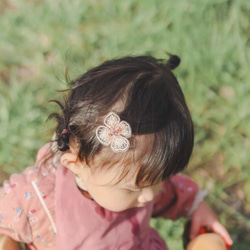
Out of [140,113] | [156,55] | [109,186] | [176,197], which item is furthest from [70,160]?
[156,55]

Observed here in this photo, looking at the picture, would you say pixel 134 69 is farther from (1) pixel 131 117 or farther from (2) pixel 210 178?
(2) pixel 210 178

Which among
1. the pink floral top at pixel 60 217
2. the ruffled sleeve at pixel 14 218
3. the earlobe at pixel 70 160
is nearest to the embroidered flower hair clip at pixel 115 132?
the earlobe at pixel 70 160

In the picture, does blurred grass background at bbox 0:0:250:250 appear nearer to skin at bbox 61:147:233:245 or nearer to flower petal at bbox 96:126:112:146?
skin at bbox 61:147:233:245

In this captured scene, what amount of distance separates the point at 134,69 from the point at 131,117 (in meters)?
0.14

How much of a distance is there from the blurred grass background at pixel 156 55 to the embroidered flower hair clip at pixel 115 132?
33.8 inches

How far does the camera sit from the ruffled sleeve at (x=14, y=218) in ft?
3.92

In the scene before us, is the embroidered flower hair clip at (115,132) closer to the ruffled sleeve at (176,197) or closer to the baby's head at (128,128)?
the baby's head at (128,128)

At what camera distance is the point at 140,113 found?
3.19 ft

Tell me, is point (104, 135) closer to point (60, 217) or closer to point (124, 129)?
point (124, 129)

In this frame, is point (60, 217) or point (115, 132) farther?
point (60, 217)

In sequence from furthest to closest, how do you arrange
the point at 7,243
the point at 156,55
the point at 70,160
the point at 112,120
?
the point at 156,55, the point at 7,243, the point at 70,160, the point at 112,120

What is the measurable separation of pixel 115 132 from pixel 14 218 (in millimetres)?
439

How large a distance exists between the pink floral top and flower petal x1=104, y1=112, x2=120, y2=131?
294 mm

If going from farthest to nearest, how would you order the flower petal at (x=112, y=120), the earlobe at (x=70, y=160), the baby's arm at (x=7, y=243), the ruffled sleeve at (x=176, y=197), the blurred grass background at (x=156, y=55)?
1. the blurred grass background at (x=156, y=55)
2. the ruffled sleeve at (x=176, y=197)
3. the baby's arm at (x=7, y=243)
4. the earlobe at (x=70, y=160)
5. the flower petal at (x=112, y=120)
